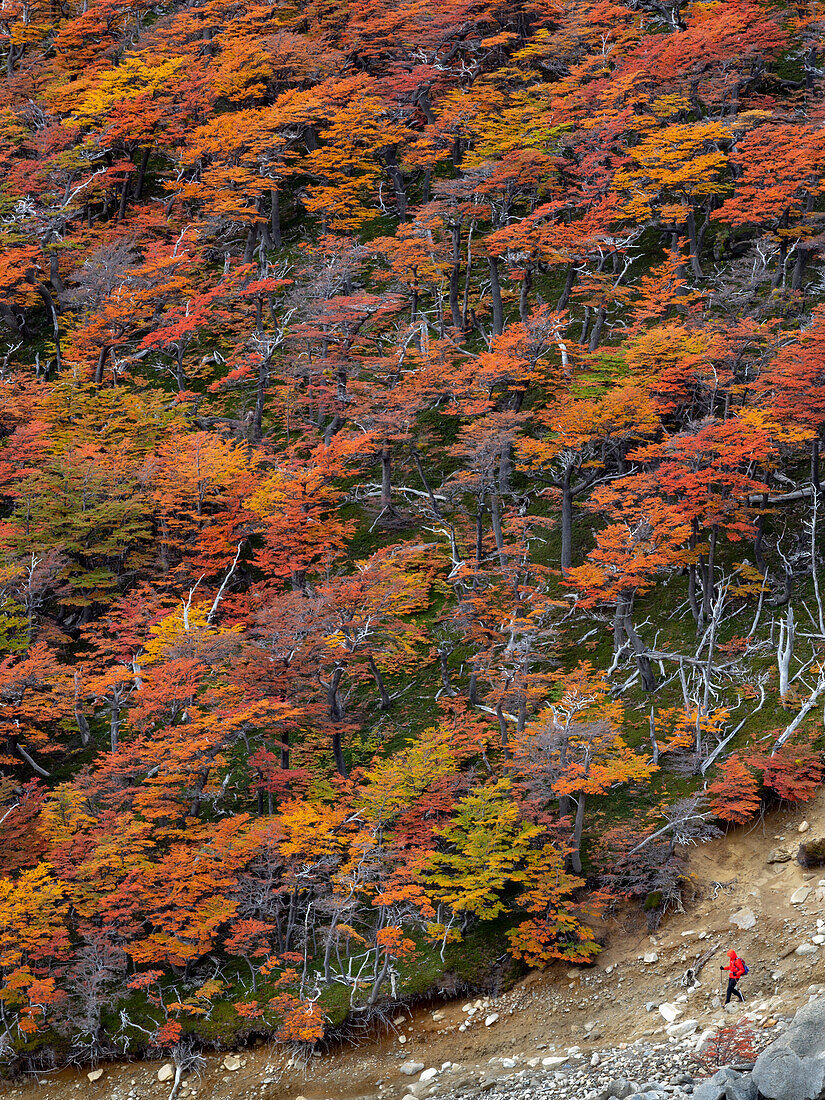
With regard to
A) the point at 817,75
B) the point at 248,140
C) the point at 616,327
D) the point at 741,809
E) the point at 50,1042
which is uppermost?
the point at 248,140

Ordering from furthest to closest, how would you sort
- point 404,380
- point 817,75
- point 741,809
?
1. point 817,75
2. point 404,380
3. point 741,809

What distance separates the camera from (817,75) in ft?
108

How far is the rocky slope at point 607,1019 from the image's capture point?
48.4ft

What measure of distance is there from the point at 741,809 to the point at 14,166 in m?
40.0

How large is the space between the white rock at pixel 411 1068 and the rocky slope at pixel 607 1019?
42 mm

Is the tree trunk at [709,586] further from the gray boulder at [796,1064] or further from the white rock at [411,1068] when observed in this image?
the white rock at [411,1068]

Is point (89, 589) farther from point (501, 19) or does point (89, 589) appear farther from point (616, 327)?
point (501, 19)

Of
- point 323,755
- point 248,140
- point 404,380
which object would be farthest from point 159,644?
point 248,140

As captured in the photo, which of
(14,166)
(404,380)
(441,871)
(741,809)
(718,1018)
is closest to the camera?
(718,1018)

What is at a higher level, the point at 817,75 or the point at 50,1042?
the point at 817,75

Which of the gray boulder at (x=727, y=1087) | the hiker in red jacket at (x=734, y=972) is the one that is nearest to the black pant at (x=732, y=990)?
the hiker in red jacket at (x=734, y=972)

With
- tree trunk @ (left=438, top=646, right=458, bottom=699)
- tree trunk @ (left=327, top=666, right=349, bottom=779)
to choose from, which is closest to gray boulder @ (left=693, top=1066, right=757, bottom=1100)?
tree trunk @ (left=327, top=666, right=349, bottom=779)

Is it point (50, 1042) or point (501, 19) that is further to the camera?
point (501, 19)

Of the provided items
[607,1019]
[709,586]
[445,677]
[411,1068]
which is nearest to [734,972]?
[607,1019]
